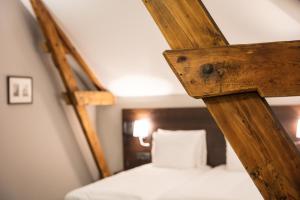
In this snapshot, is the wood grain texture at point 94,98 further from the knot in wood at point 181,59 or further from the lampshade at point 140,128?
the knot in wood at point 181,59

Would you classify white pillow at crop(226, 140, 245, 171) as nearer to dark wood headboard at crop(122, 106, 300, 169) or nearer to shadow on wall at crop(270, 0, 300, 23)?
dark wood headboard at crop(122, 106, 300, 169)

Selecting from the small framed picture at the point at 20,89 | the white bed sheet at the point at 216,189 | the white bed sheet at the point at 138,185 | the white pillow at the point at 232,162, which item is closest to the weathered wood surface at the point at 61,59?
the small framed picture at the point at 20,89

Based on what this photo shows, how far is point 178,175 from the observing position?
348cm

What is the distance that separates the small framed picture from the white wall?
50 millimetres

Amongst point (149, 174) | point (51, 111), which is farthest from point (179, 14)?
point (51, 111)

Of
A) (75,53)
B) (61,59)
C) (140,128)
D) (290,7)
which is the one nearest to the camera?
(290,7)

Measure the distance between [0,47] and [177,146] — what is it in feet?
6.41

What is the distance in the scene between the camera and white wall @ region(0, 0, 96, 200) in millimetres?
3361

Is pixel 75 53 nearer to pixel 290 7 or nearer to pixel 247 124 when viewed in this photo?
pixel 290 7

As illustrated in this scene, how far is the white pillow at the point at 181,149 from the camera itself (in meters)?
3.79

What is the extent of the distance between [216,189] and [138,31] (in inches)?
63.8

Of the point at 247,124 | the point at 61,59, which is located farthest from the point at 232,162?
the point at 247,124

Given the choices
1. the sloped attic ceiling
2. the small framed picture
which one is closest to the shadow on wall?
the sloped attic ceiling

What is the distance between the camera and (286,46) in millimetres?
1378
